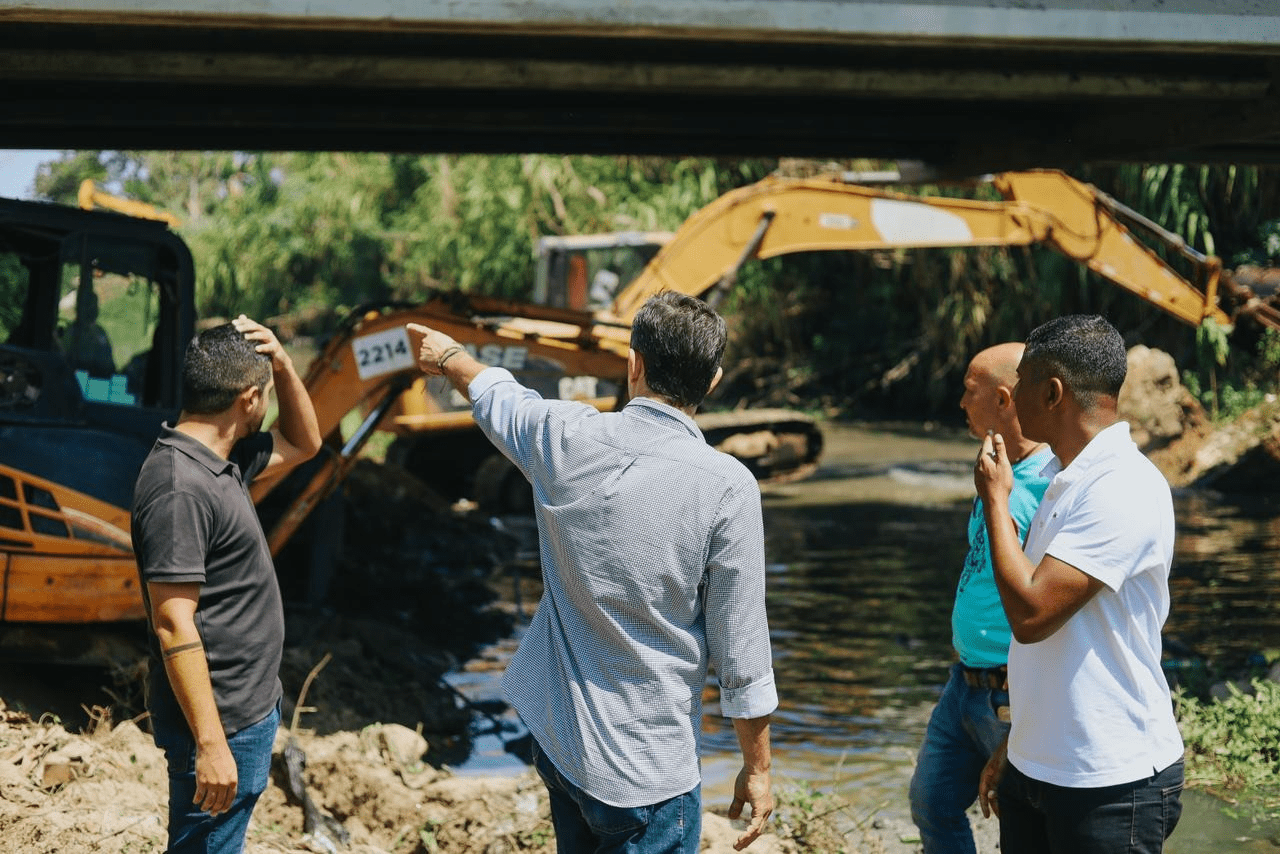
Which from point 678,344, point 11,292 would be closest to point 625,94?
point 11,292

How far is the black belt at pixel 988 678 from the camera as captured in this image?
378 centimetres

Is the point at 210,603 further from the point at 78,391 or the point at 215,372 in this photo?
the point at 78,391

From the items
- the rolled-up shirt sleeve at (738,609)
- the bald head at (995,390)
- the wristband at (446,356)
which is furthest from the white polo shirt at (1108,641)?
the wristband at (446,356)

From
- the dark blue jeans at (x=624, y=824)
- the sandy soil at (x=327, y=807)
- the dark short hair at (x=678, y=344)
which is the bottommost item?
the sandy soil at (x=327, y=807)

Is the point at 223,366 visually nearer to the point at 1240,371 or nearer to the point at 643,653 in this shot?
the point at 643,653

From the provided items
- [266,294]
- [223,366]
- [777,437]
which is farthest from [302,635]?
[266,294]

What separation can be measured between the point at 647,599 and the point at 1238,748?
4132 millimetres

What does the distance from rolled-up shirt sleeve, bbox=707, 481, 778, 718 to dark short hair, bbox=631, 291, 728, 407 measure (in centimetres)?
25

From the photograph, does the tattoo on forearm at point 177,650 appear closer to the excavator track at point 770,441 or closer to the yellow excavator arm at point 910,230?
the yellow excavator arm at point 910,230

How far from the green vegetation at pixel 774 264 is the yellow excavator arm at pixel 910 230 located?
4.21 metres

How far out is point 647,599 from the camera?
290 cm

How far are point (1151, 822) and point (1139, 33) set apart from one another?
3.64 metres

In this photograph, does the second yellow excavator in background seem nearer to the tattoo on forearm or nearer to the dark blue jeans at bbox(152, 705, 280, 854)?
the dark blue jeans at bbox(152, 705, 280, 854)

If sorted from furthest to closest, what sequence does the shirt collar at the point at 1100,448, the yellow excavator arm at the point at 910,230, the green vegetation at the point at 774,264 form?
the green vegetation at the point at 774,264 → the yellow excavator arm at the point at 910,230 → the shirt collar at the point at 1100,448
